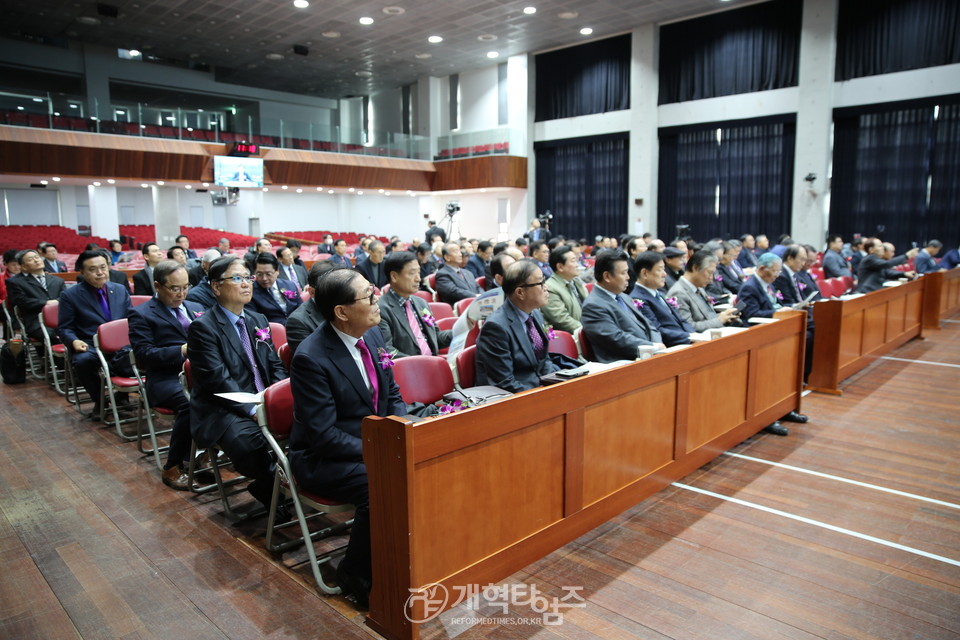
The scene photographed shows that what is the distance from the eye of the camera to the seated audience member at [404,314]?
12.9ft

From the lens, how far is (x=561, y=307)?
496cm

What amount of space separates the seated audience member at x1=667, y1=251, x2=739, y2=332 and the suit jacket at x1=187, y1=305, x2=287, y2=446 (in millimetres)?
2908

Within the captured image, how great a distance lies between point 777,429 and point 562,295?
1812mm

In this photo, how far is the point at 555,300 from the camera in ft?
16.2

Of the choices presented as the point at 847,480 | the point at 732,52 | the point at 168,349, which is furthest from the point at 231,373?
the point at 732,52

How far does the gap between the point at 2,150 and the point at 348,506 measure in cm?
1463

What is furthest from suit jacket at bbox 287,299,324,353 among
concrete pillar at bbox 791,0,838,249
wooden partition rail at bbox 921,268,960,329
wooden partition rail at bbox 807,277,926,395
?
concrete pillar at bbox 791,0,838,249

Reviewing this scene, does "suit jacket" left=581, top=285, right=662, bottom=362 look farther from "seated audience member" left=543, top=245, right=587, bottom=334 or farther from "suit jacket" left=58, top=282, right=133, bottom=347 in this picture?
"suit jacket" left=58, top=282, right=133, bottom=347

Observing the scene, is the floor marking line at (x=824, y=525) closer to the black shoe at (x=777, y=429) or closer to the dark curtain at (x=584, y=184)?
the black shoe at (x=777, y=429)

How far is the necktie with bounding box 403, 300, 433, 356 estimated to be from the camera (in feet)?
13.4

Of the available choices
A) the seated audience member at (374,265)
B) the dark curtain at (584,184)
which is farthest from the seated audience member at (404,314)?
the dark curtain at (584,184)

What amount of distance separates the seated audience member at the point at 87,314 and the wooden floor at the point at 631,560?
26.1 inches

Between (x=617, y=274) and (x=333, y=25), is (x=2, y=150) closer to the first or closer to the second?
(x=333, y=25)

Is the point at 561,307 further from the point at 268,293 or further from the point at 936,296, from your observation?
the point at 936,296
